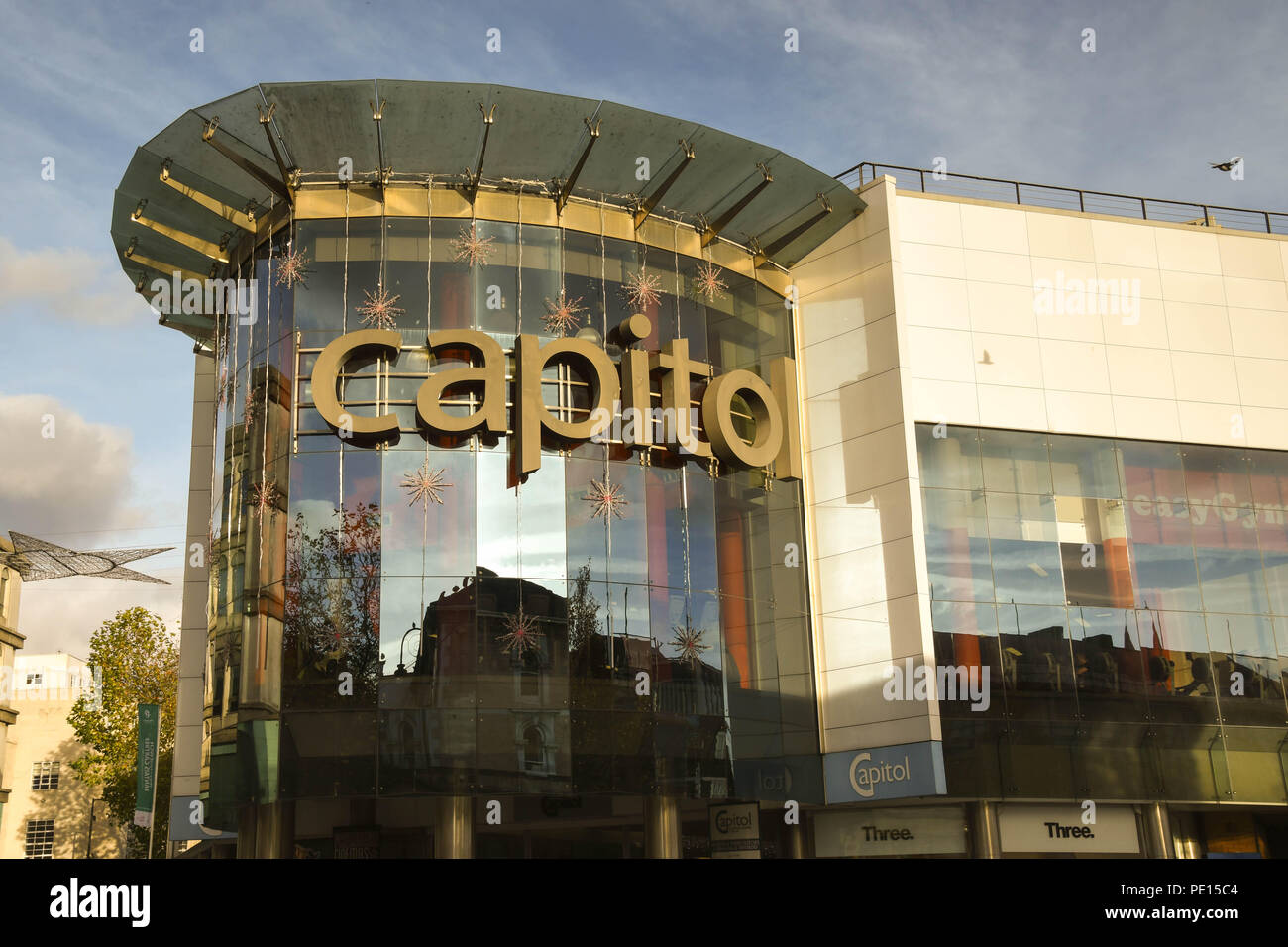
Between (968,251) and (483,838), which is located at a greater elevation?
(968,251)

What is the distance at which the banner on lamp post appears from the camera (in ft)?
133

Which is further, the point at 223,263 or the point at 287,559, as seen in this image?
the point at 223,263

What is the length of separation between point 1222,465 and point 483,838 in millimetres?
21146

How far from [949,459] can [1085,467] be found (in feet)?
12.7

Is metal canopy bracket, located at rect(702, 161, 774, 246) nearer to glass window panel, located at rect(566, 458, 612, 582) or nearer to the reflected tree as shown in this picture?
glass window panel, located at rect(566, 458, 612, 582)

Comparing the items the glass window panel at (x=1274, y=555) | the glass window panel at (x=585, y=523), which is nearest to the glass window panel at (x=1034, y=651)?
the glass window panel at (x=1274, y=555)

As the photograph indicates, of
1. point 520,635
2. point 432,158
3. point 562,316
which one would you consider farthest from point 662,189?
point 520,635

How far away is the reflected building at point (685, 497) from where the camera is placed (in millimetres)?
25578

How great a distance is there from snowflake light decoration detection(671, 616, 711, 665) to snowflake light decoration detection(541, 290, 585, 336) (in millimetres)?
6962

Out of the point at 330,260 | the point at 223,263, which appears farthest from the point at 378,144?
the point at 223,263

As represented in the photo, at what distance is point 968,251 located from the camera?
31.5 m

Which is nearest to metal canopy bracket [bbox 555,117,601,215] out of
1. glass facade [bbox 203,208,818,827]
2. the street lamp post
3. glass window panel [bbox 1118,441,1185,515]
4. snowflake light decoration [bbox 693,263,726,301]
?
glass facade [bbox 203,208,818,827]

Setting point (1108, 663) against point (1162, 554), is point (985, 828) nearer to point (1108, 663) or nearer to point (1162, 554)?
point (1108, 663)
